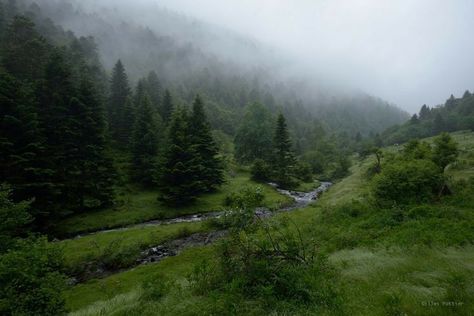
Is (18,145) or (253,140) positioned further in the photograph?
(253,140)

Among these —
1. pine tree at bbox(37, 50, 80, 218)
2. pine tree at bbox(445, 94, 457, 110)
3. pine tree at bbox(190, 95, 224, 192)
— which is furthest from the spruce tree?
pine tree at bbox(37, 50, 80, 218)

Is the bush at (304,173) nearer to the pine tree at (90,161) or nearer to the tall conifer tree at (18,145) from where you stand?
the pine tree at (90,161)

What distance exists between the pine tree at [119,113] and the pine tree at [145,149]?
823cm

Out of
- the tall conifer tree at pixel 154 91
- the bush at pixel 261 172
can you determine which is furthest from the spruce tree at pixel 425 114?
the tall conifer tree at pixel 154 91

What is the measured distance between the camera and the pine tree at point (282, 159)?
61.3 metres

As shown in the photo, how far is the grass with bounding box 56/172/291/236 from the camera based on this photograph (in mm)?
32469

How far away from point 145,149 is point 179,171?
1313cm

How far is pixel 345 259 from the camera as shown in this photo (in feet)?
47.4

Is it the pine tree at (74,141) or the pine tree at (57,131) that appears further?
the pine tree at (74,141)

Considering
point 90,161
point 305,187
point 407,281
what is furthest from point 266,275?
point 305,187

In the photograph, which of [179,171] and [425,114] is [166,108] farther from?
[425,114]

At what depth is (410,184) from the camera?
23797 millimetres

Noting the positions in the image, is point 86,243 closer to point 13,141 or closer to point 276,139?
point 13,141

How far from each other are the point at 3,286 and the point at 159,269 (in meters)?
12.6
